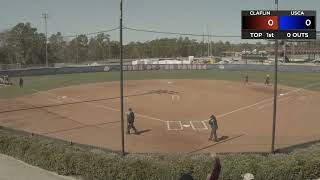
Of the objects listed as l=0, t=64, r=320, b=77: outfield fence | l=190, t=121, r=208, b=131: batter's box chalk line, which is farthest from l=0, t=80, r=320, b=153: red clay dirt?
l=0, t=64, r=320, b=77: outfield fence

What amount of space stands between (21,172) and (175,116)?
59.5 feet

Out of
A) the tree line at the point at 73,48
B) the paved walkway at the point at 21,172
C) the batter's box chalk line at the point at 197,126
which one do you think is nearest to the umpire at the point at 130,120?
the batter's box chalk line at the point at 197,126

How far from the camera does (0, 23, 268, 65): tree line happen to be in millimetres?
125438

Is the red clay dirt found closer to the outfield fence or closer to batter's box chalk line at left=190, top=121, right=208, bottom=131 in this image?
batter's box chalk line at left=190, top=121, right=208, bottom=131

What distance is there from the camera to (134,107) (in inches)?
1486

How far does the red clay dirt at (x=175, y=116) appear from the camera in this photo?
24375 mm

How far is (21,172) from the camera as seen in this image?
16.1 meters

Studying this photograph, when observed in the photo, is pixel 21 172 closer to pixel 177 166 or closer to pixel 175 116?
pixel 177 166

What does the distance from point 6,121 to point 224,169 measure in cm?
2178

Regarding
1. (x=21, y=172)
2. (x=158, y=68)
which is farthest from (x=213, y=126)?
(x=158, y=68)

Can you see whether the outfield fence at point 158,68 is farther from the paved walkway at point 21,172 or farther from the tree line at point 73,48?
the paved walkway at point 21,172

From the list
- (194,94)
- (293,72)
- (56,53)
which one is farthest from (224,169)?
(56,53)
